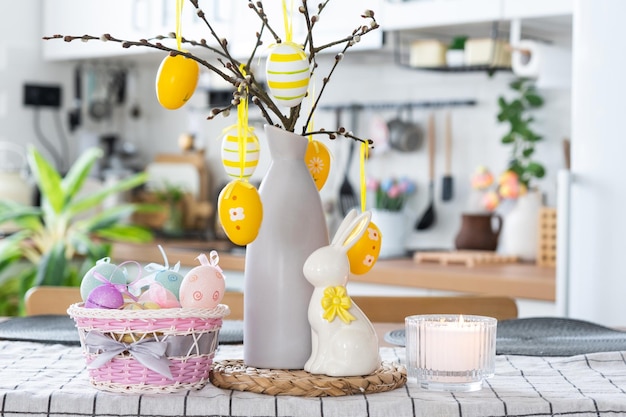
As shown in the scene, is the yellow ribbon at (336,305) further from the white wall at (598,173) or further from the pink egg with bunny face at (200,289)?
the white wall at (598,173)

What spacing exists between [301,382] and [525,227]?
2.25 meters

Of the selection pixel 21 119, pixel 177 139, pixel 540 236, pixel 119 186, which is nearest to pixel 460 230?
pixel 540 236

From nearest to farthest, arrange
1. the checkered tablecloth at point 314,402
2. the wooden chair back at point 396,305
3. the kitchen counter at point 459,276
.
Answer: the checkered tablecloth at point 314,402 → the wooden chair back at point 396,305 → the kitchen counter at point 459,276

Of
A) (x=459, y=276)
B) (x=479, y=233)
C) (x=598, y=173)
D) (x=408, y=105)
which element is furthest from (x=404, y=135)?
→ (x=598, y=173)

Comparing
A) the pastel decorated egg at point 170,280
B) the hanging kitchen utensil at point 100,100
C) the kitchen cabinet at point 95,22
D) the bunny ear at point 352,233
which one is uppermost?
the kitchen cabinet at point 95,22

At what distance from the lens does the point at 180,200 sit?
401 cm

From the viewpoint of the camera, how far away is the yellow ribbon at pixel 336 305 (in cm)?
101

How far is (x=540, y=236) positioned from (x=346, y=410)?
7.02 ft

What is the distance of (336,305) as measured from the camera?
3.31ft

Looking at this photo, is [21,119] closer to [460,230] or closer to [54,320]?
[460,230]

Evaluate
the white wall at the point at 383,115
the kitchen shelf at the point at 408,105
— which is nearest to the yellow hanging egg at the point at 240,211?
the white wall at the point at 383,115

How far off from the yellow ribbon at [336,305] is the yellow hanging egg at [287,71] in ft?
0.67

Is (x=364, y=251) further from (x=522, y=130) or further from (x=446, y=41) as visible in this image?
(x=446, y=41)

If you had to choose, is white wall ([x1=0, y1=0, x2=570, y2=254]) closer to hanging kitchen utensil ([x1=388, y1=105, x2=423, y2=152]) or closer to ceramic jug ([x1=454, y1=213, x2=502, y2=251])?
hanging kitchen utensil ([x1=388, y1=105, x2=423, y2=152])
